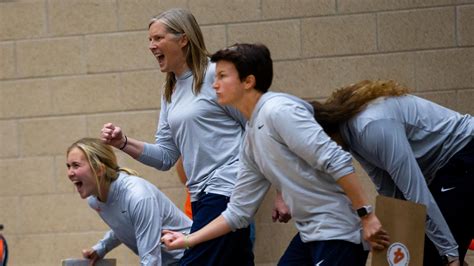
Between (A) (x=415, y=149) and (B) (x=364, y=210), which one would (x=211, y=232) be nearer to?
(B) (x=364, y=210)

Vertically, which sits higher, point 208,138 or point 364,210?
point 208,138

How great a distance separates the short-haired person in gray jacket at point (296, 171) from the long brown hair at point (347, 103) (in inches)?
6.6

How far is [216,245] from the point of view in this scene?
201 inches

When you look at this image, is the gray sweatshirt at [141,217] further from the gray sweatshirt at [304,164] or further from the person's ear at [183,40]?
the gray sweatshirt at [304,164]

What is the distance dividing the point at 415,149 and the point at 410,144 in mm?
35

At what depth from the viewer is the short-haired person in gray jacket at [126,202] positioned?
18.8 ft

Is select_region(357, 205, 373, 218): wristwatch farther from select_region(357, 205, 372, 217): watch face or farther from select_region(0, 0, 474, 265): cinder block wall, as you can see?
select_region(0, 0, 474, 265): cinder block wall

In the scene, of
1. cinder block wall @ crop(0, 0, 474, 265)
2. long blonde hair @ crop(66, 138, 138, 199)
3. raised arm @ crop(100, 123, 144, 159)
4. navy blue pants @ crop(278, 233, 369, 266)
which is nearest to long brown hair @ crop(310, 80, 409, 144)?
navy blue pants @ crop(278, 233, 369, 266)

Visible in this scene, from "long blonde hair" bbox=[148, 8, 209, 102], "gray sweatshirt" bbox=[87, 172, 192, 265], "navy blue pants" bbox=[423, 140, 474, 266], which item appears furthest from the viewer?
"gray sweatshirt" bbox=[87, 172, 192, 265]

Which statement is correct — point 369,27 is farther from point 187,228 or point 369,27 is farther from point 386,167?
point 386,167

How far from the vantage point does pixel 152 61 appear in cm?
779

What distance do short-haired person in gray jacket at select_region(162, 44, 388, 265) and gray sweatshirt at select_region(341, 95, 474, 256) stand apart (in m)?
0.33

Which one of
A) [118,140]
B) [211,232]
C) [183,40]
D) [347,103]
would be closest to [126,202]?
[118,140]

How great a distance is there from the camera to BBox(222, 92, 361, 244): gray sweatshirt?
419 cm
